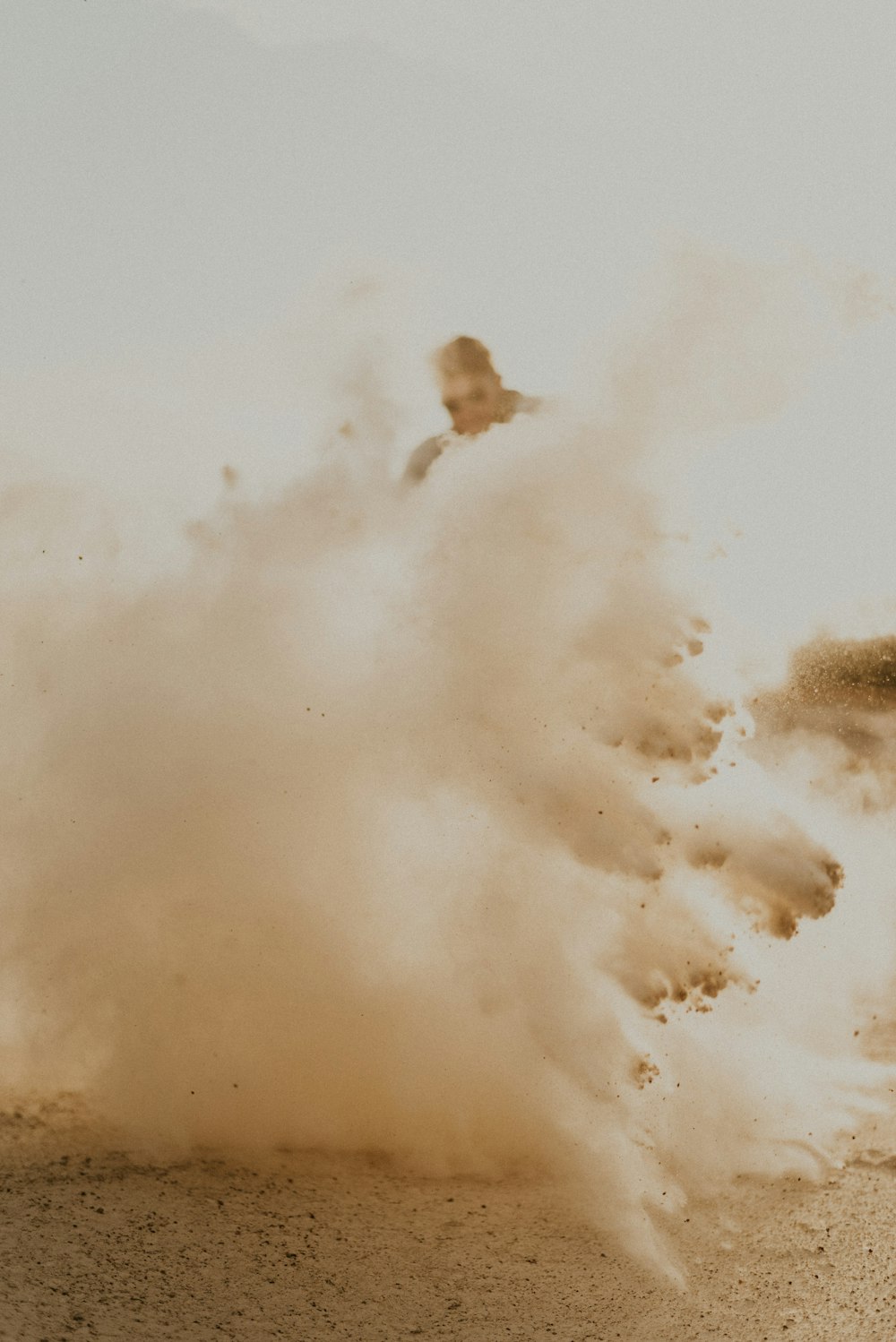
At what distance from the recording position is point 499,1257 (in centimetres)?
593

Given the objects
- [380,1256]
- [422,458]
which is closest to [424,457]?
[422,458]

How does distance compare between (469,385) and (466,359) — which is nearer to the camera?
(466,359)

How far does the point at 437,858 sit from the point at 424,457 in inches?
167

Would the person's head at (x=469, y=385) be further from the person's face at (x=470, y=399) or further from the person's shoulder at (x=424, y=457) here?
the person's shoulder at (x=424, y=457)

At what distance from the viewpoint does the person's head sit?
10398mm

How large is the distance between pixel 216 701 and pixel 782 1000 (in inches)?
232

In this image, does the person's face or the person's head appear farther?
the person's face

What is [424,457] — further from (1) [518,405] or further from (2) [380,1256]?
(2) [380,1256]

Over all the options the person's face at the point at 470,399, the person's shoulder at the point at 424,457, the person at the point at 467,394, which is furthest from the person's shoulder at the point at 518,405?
the person's shoulder at the point at 424,457

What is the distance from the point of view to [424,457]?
10117mm

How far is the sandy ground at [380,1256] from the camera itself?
5.15 meters

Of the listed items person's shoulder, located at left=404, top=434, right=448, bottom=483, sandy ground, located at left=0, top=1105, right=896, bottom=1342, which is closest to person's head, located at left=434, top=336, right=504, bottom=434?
person's shoulder, located at left=404, top=434, right=448, bottom=483

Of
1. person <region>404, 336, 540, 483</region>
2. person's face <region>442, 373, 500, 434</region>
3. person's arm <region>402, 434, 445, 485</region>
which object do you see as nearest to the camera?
person's arm <region>402, 434, 445, 485</region>

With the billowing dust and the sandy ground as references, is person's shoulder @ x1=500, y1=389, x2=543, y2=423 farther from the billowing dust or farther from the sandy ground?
the sandy ground
